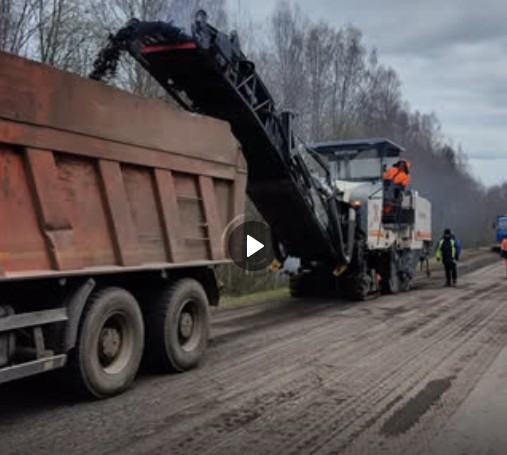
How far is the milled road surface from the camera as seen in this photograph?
19.1 feet

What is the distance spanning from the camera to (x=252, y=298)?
17172 millimetres

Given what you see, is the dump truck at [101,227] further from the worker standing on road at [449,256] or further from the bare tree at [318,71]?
the bare tree at [318,71]

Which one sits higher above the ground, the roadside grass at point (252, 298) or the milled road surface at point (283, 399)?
the roadside grass at point (252, 298)

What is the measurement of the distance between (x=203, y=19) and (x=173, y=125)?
2995mm

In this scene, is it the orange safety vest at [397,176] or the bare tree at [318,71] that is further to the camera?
the bare tree at [318,71]

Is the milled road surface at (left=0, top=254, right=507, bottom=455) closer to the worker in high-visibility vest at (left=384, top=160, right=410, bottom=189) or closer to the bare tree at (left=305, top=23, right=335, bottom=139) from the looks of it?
the worker in high-visibility vest at (left=384, top=160, right=410, bottom=189)

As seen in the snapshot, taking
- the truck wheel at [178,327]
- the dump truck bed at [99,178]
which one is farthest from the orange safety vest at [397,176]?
the truck wheel at [178,327]

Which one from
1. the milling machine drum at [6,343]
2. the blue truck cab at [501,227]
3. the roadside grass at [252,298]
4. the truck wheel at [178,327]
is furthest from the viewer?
the blue truck cab at [501,227]

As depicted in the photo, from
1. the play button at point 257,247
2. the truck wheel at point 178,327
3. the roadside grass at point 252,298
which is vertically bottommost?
the roadside grass at point 252,298

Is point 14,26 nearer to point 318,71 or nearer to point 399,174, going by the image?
point 399,174

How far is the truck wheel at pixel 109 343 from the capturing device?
22.7ft

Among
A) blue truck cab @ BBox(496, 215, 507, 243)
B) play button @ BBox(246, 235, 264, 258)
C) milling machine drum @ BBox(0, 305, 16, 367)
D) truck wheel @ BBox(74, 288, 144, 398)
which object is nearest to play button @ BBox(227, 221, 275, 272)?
play button @ BBox(246, 235, 264, 258)

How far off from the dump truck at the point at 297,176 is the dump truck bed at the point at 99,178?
2.24 m

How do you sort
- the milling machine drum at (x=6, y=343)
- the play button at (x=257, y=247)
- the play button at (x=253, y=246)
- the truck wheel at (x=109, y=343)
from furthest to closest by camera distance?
the play button at (x=253, y=246), the play button at (x=257, y=247), the truck wheel at (x=109, y=343), the milling machine drum at (x=6, y=343)
